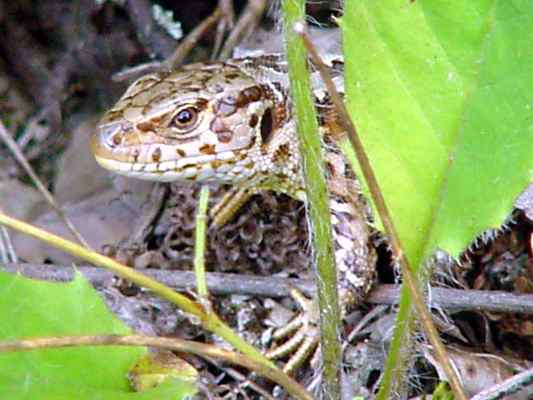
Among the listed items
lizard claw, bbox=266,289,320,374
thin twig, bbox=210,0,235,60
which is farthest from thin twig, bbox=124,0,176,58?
lizard claw, bbox=266,289,320,374

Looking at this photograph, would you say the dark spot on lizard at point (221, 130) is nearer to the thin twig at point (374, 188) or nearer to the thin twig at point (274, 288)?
the thin twig at point (274, 288)

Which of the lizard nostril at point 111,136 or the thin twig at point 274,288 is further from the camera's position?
the lizard nostril at point 111,136

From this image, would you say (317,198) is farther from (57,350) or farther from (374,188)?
(57,350)

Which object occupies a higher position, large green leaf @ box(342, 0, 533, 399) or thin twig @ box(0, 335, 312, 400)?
large green leaf @ box(342, 0, 533, 399)

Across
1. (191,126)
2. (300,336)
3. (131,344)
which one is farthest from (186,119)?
(131,344)

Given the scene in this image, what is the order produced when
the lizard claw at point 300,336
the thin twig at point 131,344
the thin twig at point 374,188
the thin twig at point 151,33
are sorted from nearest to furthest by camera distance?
the thin twig at point 374,188 < the thin twig at point 131,344 < the lizard claw at point 300,336 < the thin twig at point 151,33

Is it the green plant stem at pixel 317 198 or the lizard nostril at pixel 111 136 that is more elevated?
the green plant stem at pixel 317 198

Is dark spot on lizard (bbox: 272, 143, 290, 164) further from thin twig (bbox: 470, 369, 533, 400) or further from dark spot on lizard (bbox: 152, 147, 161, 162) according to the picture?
thin twig (bbox: 470, 369, 533, 400)

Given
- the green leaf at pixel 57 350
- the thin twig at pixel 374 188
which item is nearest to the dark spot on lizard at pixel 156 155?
the green leaf at pixel 57 350
